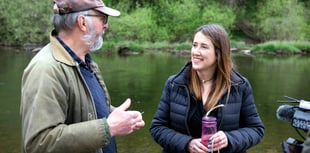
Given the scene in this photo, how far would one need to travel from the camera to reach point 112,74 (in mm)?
16078

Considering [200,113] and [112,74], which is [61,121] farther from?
[112,74]

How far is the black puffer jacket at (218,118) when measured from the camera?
2.77 m

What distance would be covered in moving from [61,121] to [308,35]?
40.5m

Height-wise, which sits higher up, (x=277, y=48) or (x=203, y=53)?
(x=203, y=53)

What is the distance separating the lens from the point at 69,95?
6.74ft

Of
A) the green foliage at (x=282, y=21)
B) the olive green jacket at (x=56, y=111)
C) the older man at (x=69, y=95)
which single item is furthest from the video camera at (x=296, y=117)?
the green foliage at (x=282, y=21)

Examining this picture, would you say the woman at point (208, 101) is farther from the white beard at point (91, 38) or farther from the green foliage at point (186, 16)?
the green foliage at point (186, 16)

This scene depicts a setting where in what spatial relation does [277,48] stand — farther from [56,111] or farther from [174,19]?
[56,111]

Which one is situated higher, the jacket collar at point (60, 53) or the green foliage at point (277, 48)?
the jacket collar at point (60, 53)

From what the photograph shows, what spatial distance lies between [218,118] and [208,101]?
125 mm

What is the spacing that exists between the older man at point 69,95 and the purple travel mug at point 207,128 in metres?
0.52

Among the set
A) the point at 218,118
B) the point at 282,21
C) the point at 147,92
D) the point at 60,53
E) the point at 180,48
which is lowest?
the point at 180,48

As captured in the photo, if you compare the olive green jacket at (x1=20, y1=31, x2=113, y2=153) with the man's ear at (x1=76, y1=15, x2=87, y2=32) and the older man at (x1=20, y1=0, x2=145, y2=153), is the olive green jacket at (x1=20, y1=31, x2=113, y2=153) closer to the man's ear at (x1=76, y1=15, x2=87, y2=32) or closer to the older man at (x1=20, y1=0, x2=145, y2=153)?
the older man at (x1=20, y1=0, x2=145, y2=153)

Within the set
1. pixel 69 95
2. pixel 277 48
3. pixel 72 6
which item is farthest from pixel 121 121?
pixel 277 48
